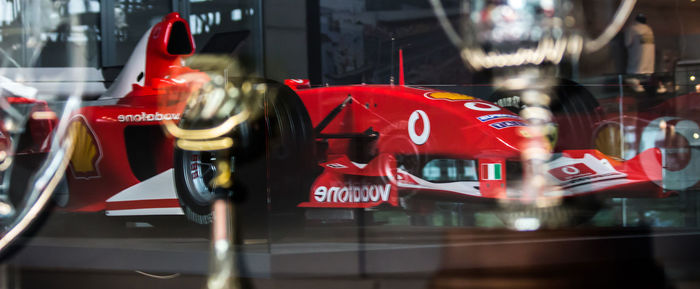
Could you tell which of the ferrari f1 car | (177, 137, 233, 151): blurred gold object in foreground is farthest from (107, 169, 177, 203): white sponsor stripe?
(177, 137, 233, 151): blurred gold object in foreground

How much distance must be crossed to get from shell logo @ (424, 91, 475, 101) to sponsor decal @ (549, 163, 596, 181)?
58cm

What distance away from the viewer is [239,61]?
8.20 feet

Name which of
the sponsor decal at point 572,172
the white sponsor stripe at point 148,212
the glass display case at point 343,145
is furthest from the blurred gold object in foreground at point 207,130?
the sponsor decal at point 572,172

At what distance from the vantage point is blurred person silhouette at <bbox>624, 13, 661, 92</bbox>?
A: 264 centimetres

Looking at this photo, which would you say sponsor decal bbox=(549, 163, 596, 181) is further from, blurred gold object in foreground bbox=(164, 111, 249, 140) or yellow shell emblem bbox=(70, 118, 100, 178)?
yellow shell emblem bbox=(70, 118, 100, 178)

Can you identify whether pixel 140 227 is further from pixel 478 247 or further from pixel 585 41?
pixel 585 41

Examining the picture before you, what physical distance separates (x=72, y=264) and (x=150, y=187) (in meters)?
0.66

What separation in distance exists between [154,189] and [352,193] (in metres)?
1.06

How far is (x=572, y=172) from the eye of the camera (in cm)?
245

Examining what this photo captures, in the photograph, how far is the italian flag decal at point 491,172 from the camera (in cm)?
235

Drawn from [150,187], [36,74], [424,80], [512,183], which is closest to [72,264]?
[150,187]

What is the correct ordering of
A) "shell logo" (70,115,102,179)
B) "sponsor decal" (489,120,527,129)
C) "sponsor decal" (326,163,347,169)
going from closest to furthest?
1. "sponsor decal" (489,120,527,129)
2. "sponsor decal" (326,163,347,169)
3. "shell logo" (70,115,102,179)

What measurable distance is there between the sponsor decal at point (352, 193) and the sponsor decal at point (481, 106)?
58 centimetres

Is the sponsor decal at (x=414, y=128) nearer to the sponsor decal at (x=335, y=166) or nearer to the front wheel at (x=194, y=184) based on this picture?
the sponsor decal at (x=335, y=166)
